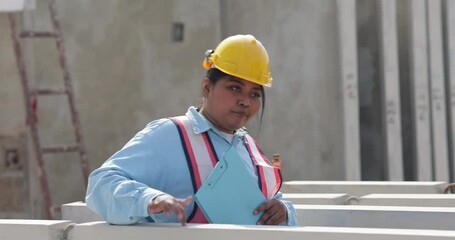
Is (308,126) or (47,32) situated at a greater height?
(47,32)

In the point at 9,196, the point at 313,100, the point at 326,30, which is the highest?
the point at 326,30

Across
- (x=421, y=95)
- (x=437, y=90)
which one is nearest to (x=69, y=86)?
(x=421, y=95)

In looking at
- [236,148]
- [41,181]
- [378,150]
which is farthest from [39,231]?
[378,150]

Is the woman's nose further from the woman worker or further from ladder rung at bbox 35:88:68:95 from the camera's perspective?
ladder rung at bbox 35:88:68:95

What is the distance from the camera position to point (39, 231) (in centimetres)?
282

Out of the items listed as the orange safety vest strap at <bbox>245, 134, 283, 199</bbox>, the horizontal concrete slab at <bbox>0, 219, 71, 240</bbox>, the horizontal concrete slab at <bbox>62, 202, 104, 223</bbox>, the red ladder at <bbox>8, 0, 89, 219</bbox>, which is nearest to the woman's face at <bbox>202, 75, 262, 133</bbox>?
the orange safety vest strap at <bbox>245, 134, 283, 199</bbox>

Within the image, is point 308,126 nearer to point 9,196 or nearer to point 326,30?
point 326,30

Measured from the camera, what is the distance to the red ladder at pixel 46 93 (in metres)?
7.62

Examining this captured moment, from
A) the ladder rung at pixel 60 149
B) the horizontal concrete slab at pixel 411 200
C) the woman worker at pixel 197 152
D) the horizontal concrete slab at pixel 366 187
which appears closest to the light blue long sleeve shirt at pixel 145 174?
the woman worker at pixel 197 152

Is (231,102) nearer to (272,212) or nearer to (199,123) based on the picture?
(199,123)

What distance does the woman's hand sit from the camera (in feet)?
8.37

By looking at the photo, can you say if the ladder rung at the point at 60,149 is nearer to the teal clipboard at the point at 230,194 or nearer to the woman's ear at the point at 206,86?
the woman's ear at the point at 206,86

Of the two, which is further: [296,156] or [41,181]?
[296,156]

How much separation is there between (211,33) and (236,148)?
569 centimetres
